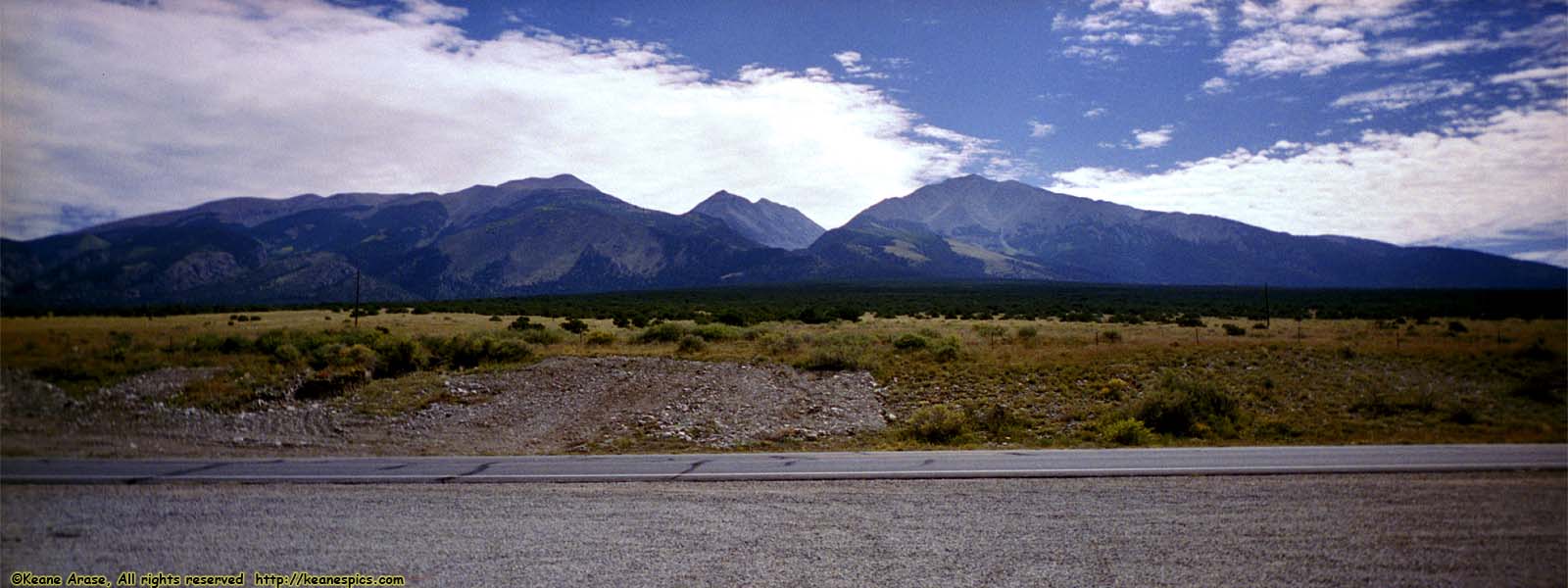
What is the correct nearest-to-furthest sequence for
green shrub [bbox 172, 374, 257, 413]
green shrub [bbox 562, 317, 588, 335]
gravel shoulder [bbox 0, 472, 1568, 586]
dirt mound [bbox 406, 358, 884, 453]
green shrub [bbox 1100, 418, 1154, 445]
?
gravel shoulder [bbox 0, 472, 1568, 586]
green shrub [bbox 172, 374, 257, 413]
green shrub [bbox 1100, 418, 1154, 445]
dirt mound [bbox 406, 358, 884, 453]
green shrub [bbox 562, 317, 588, 335]

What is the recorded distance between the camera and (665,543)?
25.1 feet

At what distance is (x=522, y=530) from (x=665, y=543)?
5.64ft

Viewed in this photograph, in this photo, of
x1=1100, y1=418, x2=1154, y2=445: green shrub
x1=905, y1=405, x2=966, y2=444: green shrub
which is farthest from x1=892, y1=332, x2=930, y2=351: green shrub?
x1=1100, y1=418, x2=1154, y2=445: green shrub

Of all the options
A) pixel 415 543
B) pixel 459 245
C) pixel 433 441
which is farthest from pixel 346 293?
pixel 459 245

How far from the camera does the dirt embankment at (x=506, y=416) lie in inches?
292

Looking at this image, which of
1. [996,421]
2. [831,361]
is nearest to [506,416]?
A: [831,361]

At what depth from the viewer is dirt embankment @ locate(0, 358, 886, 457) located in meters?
7.42

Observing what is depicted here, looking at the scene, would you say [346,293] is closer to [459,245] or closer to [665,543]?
[665,543]

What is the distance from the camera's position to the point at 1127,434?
16047 millimetres

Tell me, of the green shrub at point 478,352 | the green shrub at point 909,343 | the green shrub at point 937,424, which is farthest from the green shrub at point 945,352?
the green shrub at point 478,352

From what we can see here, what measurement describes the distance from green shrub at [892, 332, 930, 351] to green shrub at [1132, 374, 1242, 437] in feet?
40.8

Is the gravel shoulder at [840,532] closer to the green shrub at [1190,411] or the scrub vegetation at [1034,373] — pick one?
the scrub vegetation at [1034,373]

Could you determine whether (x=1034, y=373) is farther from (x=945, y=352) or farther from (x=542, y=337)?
(x=542, y=337)

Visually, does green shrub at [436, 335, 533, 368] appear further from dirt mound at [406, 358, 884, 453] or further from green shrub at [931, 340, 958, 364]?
green shrub at [931, 340, 958, 364]
